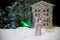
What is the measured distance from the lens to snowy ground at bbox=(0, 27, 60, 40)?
3.69m

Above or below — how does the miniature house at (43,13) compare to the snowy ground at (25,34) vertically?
above

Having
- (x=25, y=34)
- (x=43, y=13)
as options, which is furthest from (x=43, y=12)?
(x=25, y=34)

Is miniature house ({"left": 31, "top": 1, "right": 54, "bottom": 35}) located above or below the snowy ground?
above

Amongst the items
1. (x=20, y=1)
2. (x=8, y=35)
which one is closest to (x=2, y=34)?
(x=8, y=35)

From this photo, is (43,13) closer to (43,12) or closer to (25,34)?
(43,12)

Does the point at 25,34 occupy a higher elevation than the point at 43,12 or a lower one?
lower

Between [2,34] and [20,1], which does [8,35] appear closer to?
Result: [2,34]

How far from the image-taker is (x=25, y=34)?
3.70 metres

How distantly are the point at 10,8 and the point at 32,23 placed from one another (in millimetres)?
222

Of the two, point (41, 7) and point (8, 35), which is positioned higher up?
point (41, 7)

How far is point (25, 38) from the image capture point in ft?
12.1

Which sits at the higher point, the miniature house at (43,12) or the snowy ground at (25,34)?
the miniature house at (43,12)

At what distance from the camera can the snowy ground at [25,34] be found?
369 centimetres

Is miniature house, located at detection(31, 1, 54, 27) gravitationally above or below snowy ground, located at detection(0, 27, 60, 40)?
above
